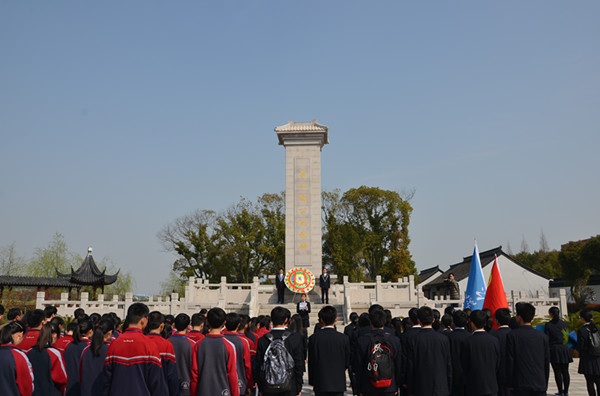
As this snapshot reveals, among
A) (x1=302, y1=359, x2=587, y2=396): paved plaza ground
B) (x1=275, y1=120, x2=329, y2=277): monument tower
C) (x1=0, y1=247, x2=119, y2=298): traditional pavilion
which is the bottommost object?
(x1=302, y1=359, x2=587, y2=396): paved plaza ground

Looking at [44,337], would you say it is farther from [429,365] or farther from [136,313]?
[429,365]

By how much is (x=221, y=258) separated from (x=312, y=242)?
17529 millimetres

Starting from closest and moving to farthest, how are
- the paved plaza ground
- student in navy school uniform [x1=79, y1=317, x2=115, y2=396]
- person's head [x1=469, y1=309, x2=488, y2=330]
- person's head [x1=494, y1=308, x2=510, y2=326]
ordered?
1. student in navy school uniform [x1=79, y1=317, x2=115, y2=396]
2. person's head [x1=469, y1=309, x2=488, y2=330]
3. person's head [x1=494, y1=308, x2=510, y2=326]
4. the paved plaza ground

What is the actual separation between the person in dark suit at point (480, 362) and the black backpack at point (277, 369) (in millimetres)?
2136

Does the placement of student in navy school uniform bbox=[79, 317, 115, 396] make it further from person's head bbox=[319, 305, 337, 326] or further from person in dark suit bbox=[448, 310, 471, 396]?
person in dark suit bbox=[448, 310, 471, 396]

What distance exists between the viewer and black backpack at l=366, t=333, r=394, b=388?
5.33 meters

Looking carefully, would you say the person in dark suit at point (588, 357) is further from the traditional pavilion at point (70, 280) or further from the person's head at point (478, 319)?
the traditional pavilion at point (70, 280)

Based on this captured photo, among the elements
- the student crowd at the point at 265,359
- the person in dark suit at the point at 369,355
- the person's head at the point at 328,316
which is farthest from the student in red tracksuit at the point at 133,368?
the person in dark suit at the point at 369,355

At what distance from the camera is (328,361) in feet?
18.1

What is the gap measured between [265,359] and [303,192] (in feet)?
65.4

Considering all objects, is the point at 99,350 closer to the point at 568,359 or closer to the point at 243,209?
the point at 568,359

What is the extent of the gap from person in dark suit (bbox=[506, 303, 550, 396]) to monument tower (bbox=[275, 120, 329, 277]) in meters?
18.4

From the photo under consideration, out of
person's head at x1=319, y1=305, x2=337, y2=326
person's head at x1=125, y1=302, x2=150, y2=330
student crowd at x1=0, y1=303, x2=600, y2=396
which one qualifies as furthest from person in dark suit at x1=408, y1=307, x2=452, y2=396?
person's head at x1=125, y1=302, x2=150, y2=330

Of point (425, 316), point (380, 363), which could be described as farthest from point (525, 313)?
point (380, 363)
